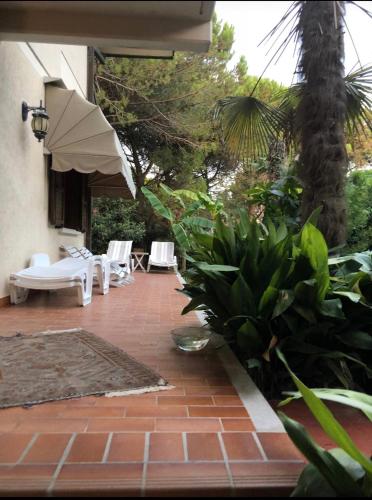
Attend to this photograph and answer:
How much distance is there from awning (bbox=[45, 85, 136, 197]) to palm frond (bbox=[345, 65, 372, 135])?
388 centimetres

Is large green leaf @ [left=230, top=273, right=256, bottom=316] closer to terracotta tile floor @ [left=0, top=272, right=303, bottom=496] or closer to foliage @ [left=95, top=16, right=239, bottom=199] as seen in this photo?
terracotta tile floor @ [left=0, top=272, right=303, bottom=496]

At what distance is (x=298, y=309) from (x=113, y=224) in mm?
14542

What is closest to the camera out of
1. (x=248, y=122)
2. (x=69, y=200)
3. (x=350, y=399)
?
(x=350, y=399)

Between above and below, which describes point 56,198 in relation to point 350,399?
above

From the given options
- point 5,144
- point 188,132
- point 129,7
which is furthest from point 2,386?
point 188,132

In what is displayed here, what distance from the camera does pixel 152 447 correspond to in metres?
1.75

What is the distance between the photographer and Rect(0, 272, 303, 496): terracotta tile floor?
59.1 inches

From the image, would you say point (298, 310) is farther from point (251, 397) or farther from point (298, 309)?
point (251, 397)

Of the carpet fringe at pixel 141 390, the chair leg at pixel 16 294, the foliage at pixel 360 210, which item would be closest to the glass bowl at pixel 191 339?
the carpet fringe at pixel 141 390

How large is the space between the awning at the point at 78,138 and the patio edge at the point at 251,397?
440cm

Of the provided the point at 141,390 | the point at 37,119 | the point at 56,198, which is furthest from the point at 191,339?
the point at 56,198

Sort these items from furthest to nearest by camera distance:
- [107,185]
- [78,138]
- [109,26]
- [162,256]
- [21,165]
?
[162,256]
[107,185]
[78,138]
[21,165]
[109,26]

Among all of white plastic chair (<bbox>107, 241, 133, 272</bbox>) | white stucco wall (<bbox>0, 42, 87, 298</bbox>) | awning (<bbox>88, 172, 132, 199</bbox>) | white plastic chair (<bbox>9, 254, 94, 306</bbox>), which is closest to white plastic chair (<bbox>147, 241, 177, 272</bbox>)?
white plastic chair (<bbox>107, 241, 133, 272</bbox>)

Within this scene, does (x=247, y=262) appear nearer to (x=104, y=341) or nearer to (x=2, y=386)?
(x=104, y=341)
